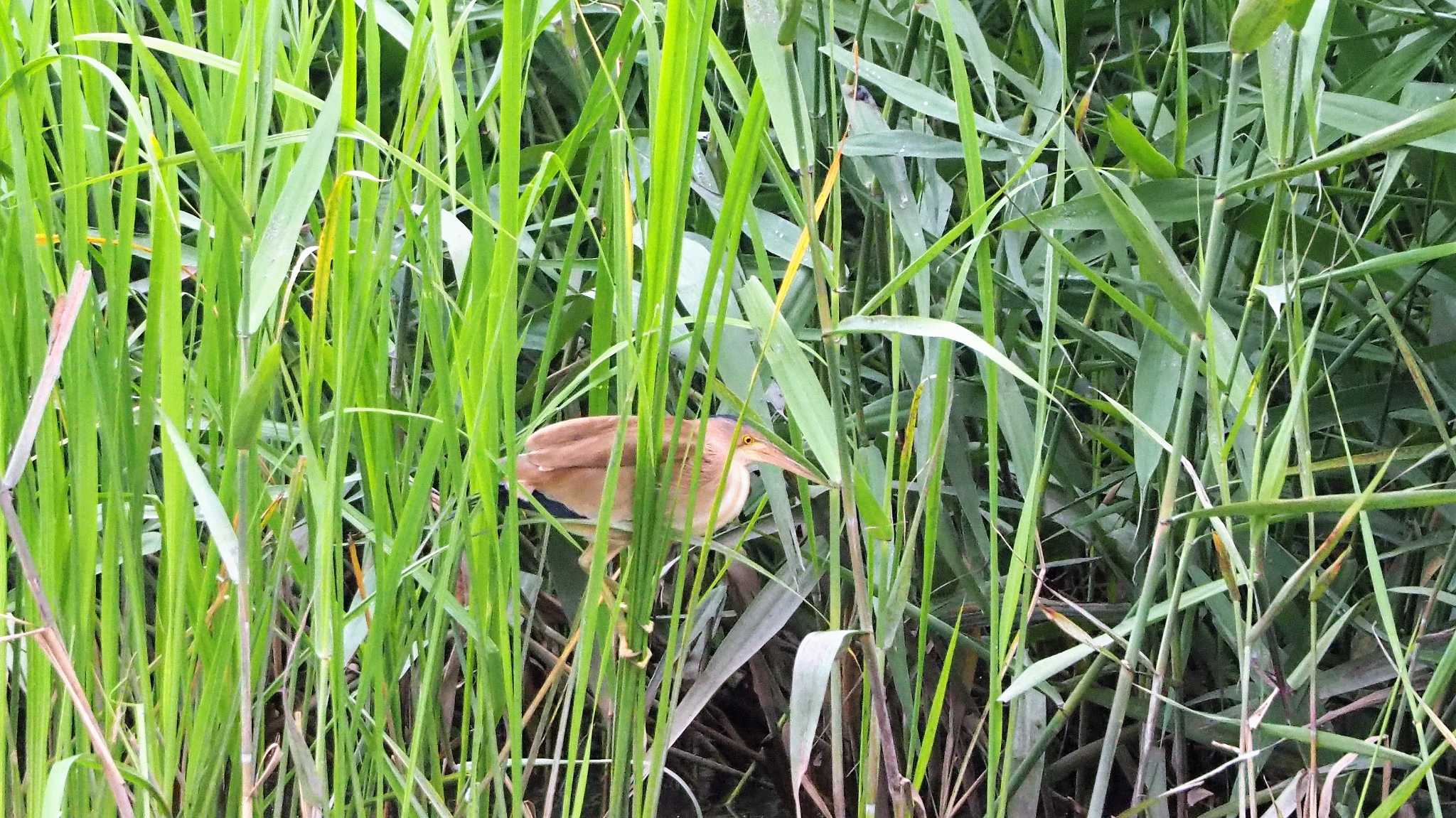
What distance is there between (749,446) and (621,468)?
77 millimetres

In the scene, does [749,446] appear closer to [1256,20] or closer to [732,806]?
[1256,20]

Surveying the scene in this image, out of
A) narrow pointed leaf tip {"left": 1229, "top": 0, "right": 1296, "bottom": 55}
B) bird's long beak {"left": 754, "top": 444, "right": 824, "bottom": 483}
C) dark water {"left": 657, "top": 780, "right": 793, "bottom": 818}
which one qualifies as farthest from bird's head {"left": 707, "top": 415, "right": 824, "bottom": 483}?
dark water {"left": 657, "top": 780, "right": 793, "bottom": 818}

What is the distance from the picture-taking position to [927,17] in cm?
88

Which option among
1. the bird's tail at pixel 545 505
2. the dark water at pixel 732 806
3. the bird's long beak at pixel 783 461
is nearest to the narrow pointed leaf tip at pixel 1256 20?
the bird's long beak at pixel 783 461

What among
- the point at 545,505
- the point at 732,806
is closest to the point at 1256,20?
the point at 545,505


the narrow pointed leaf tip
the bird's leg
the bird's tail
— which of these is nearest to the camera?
the narrow pointed leaf tip

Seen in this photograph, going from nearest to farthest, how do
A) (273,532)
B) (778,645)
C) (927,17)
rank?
1. (273,532)
2. (927,17)
3. (778,645)

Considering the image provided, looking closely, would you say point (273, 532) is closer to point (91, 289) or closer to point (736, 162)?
point (91, 289)

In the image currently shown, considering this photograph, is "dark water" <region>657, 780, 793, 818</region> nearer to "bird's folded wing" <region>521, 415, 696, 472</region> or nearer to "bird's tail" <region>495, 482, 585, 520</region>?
"bird's tail" <region>495, 482, 585, 520</region>

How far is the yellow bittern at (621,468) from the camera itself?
679mm

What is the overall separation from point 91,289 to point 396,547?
23cm

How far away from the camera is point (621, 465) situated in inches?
26.8

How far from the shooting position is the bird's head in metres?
0.65

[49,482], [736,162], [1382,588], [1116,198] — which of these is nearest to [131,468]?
[49,482]
